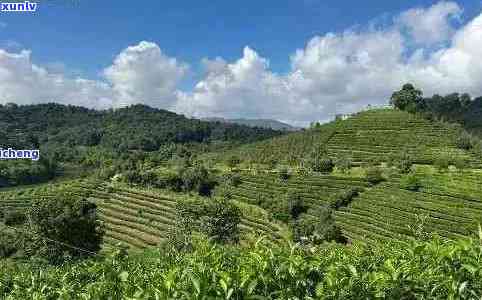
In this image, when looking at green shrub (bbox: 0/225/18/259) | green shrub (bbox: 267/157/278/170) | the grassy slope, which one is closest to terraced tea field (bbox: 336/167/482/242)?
the grassy slope

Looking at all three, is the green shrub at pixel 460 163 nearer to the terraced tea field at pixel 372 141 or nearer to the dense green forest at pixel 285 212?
the dense green forest at pixel 285 212

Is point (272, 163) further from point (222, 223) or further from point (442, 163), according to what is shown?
point (222, 223)

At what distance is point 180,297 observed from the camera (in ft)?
15.2

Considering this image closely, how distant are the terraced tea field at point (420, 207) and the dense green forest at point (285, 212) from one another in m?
0.26

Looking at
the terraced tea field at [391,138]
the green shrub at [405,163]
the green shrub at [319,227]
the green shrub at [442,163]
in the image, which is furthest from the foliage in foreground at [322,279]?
the terraced tea field at [391,138]

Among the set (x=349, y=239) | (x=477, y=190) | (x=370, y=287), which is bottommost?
(x=349, y=239)

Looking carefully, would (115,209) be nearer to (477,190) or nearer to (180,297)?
(477,190)

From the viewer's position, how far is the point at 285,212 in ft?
319

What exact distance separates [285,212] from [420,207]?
24435mm

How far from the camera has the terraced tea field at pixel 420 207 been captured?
77562 millimetres

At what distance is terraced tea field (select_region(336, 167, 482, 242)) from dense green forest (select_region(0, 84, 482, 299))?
0.85 feet

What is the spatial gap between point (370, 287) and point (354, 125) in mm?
149100

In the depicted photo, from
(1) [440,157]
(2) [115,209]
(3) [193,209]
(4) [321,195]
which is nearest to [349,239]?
(4) [321,195]

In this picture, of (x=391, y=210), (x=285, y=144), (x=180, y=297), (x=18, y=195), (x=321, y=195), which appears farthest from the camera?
(x=285, y=144)
